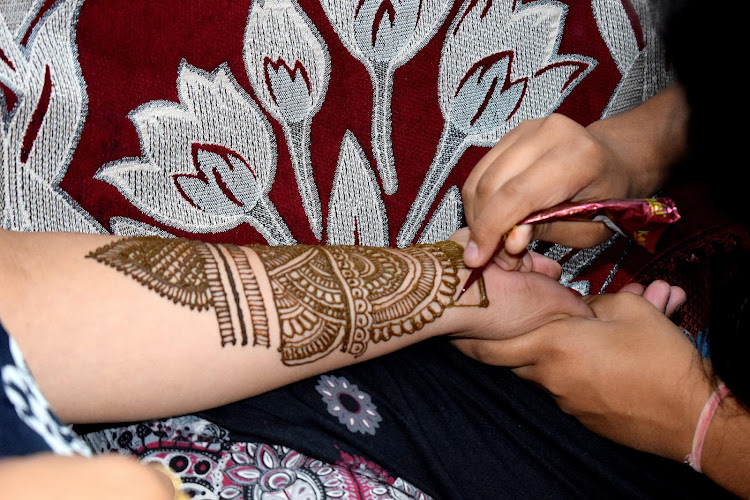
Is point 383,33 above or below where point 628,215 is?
above

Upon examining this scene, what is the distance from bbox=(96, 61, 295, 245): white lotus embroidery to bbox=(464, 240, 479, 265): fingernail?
31 cm

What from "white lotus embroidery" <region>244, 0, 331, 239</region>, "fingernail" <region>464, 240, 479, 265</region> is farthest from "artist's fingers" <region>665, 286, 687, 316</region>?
"white lotus embroidery" <region>244, 0, 331, 239</region>

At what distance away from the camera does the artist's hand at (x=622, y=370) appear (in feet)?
2.66

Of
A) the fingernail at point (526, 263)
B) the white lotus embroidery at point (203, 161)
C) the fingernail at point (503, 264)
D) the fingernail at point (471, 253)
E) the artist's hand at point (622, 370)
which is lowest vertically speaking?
the artist's hand at point (622, 370)

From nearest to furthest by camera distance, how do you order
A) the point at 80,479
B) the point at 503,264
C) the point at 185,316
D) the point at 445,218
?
the point at 80,479, the point at 185,316, the point at 503,264, the point at 445,218

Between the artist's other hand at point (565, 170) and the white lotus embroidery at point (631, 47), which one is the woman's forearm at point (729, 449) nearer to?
the artist's other hand at point (565, 170)

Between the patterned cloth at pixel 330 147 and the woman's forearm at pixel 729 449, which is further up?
the patterned cloth at pixel 330 147

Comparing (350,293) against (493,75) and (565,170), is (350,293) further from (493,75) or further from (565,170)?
(493,75)

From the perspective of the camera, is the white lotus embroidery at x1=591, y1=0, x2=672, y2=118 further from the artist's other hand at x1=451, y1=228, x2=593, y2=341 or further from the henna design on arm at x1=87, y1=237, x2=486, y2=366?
the henna design on arm at x1=87, y1=237, x2=486, y2=366

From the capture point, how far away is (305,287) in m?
0.78

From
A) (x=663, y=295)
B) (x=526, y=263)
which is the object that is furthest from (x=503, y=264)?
(x=663, y=295)

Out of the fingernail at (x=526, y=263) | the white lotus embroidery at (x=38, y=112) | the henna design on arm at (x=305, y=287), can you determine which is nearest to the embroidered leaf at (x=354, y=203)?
the henna design on arm at (x=305, y=287)

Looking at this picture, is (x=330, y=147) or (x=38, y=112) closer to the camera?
(x=38, y=112)

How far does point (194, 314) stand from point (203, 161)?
0.98 ft
